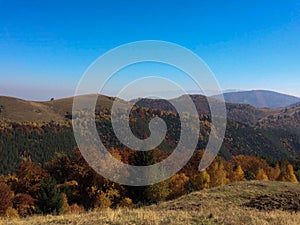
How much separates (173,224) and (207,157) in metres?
84.6

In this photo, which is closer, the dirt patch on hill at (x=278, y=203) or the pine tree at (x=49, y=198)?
the dirt patch on hill at (x=278, y=203)

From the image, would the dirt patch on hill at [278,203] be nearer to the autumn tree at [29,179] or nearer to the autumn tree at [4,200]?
the autumn tree at [4,200]

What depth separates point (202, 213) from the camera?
45.6 feet

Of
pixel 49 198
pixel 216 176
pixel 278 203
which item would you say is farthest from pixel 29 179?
pixel 278 203

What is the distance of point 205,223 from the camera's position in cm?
1148

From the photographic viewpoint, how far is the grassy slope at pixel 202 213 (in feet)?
38.8

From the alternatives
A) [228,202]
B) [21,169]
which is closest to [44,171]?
[21,169]

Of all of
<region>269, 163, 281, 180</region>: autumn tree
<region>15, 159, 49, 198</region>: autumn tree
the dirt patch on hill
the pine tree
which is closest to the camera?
the dirt patch on hill

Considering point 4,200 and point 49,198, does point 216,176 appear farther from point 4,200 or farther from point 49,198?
point 4,200

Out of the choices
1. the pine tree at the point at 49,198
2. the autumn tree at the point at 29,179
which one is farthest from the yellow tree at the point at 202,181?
the autumn tree at the point at 29,179

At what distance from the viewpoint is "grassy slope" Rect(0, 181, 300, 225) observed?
38.8 feet

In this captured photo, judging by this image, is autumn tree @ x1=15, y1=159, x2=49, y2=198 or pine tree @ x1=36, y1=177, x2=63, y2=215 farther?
autumn tree @ x1=15, y1=159, x2=49, y2=198

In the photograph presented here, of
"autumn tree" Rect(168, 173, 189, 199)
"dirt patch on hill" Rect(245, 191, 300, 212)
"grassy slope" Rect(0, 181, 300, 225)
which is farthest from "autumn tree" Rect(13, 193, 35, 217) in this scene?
"dirt patch on hill" Rect(245, 191, 300, 212)

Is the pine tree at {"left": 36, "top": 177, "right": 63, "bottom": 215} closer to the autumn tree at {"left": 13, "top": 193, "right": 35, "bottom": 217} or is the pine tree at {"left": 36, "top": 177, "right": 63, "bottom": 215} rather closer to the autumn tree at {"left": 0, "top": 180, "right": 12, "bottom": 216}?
the autumn tree at {"left": 0, "top": 180, "right": 12, "bottom": 216}
